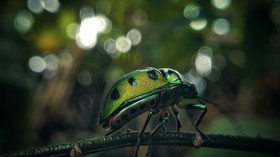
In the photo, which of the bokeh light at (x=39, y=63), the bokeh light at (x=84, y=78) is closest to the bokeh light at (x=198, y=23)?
the bokeh light at (x=84, y=78)

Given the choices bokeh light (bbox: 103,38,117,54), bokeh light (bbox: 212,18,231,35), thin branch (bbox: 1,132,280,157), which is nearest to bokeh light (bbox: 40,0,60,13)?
bokeh light (bbox: 103,38,117,54)

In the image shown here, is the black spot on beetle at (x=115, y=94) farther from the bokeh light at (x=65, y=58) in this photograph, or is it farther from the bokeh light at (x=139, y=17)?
the bokeh light at (x=65, y=58)

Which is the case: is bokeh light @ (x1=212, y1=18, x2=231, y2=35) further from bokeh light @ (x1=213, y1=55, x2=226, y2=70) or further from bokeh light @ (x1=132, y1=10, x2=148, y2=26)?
bokeh light @ (x1=132, y1=10, x2=148, y2=26)

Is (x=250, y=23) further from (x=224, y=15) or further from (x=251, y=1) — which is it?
(x=224, y=15)

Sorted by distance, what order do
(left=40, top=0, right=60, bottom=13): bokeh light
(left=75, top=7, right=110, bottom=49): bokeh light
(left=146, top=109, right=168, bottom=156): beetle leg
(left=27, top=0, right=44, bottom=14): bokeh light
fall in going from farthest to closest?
1. (left=27, top=0, right=44, bottom=14): bokeh light
2. (left=40, top=0, right=60, bottom=13): bokeh light
3. (left=75, top=7, right=110, bottom=49): bokeh light
4. (left=146, top=109, right=168, bottom=156): beetle leg

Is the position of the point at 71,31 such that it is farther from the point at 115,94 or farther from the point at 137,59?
the point at 115,94

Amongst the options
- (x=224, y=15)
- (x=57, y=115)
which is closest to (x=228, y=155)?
(x=224, y=15)

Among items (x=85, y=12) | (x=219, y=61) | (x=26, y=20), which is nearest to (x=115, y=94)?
(x=219, y=61)
